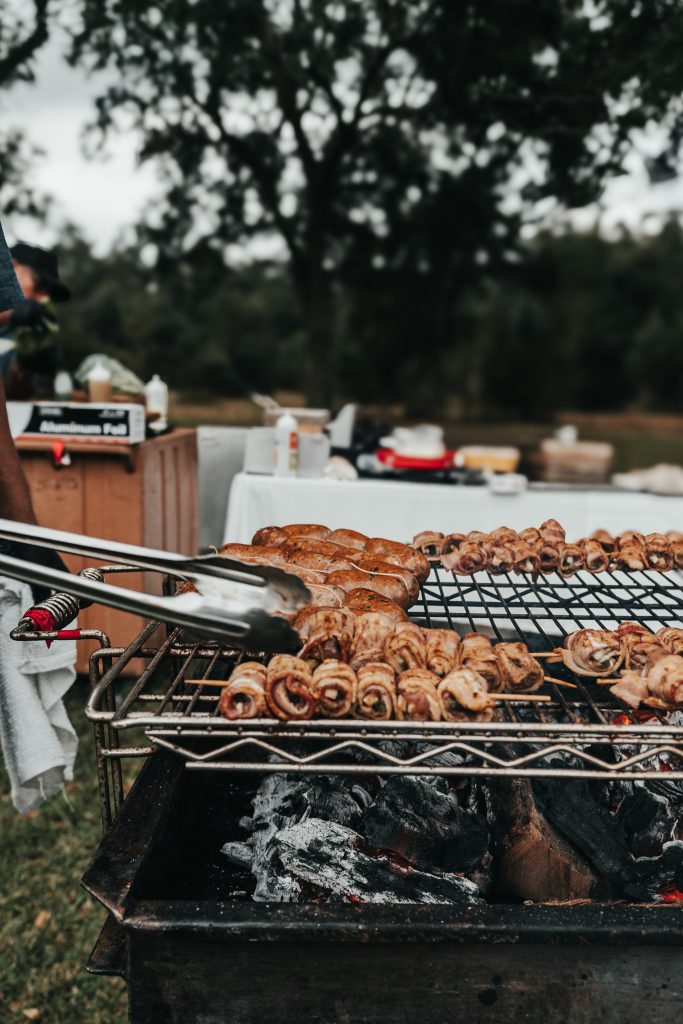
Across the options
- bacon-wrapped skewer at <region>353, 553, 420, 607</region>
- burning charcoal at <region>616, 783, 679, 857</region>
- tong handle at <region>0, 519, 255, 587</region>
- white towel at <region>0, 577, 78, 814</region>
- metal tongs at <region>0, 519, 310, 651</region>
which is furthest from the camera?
white towel at <region>0, 577, 78, 814</region>

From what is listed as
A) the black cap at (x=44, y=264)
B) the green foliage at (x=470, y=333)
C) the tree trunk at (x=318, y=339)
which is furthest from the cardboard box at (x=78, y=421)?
the green foliage at (x=470, y=333)

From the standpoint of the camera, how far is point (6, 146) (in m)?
9.72

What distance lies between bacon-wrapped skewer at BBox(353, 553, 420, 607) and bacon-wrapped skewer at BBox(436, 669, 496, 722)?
0.68 m

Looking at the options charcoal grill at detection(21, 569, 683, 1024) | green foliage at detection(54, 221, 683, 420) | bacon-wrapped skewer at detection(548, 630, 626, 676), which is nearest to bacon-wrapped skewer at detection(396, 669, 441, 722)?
charcoal grill at detection(21, 569, 683, 1024)

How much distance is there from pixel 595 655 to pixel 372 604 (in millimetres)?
605

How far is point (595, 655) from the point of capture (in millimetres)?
2094

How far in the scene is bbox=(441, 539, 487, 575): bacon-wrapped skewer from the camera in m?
2.96

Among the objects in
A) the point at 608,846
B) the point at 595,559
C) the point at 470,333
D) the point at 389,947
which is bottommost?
the point at 470,333

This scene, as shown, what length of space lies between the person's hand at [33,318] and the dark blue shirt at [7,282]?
123 inches

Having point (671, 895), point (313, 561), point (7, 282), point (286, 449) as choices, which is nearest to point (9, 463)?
point (7, 282)

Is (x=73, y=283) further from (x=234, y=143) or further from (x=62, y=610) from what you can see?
(x=62, y=610)

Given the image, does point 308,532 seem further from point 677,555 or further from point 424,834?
point 677,555

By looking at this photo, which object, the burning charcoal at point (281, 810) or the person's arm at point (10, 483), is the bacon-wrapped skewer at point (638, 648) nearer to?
the burning charcoal at point (281, 810)

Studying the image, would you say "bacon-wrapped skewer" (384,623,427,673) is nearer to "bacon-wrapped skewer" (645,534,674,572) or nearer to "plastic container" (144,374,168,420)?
"bacon-wrapped skewer" (645,534,674,572)
